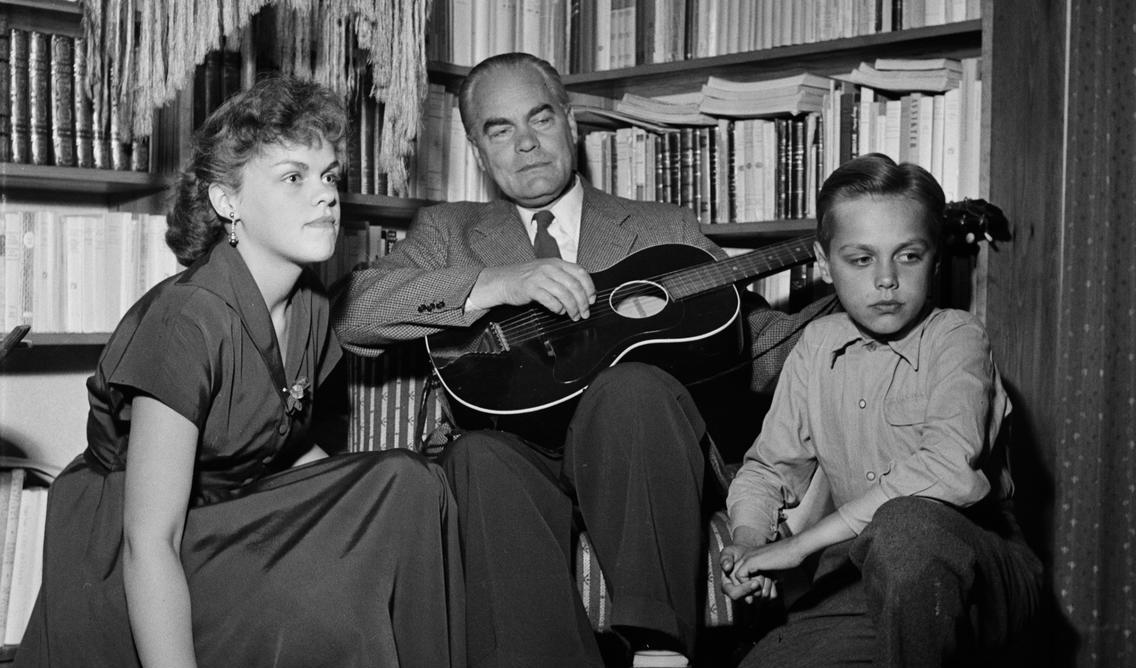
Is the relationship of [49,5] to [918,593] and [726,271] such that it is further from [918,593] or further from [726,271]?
[918,593]

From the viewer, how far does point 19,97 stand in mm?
1950

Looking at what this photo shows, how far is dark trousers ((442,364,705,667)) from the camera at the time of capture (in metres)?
1.63

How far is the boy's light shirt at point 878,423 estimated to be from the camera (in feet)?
4.91

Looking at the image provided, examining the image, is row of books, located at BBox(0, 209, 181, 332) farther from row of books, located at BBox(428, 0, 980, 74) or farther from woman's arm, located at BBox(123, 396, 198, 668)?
row of books, located at BBox(428, 0, 980, 74)

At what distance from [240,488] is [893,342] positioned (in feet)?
3.06

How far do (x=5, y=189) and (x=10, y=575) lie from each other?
699mm

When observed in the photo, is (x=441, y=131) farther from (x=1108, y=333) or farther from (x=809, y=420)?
(x=1108, y=333)

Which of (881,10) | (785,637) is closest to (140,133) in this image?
(785,637)

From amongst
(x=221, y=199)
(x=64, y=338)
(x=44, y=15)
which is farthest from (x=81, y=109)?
(x=221, y=199)

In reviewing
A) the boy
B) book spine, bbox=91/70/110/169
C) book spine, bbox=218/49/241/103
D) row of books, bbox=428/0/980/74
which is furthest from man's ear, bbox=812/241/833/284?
book spine, bbox=91/70/110/169

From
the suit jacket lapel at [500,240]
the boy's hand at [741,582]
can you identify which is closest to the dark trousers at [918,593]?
the boy's hand at [741,582]

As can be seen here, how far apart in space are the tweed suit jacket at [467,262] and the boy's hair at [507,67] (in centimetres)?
19

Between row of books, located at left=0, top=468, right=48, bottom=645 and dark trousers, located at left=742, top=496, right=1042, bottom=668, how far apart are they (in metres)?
1.24

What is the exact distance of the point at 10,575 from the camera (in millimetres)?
1998
